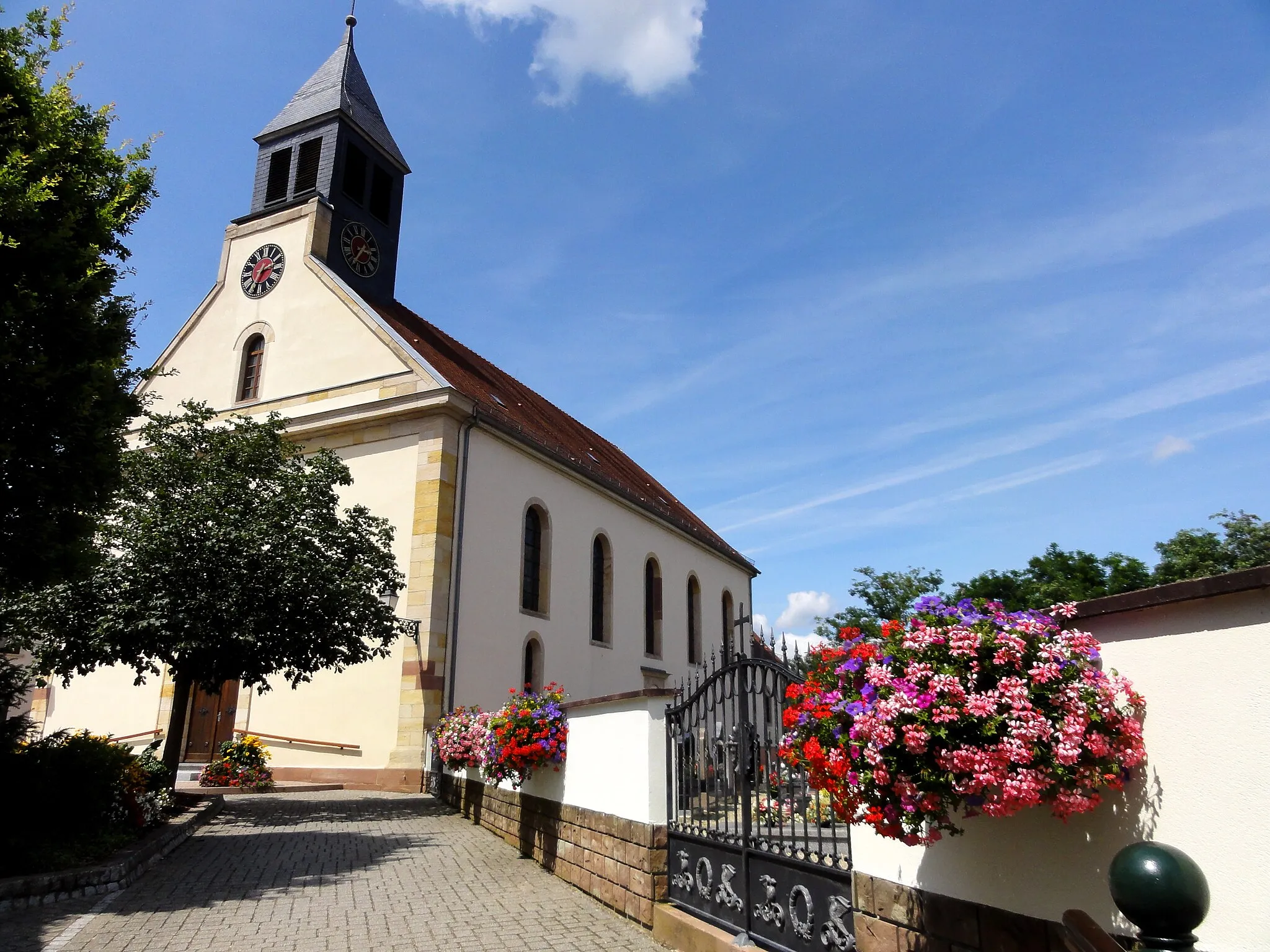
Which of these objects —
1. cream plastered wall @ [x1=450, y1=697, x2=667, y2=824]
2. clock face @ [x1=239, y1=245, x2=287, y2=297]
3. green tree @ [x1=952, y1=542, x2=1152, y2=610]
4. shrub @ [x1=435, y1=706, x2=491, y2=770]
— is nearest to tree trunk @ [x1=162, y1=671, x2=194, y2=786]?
shrub @ [x1=435, y1=706, x2=491, y2=770]

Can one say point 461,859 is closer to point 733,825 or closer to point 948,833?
point 733,825

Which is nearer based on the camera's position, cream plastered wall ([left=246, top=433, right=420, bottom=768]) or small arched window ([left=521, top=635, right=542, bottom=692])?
cream plastered wall ([left=246, top=433, right=420, bottom=768])

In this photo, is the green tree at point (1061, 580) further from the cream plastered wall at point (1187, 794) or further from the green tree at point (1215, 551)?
the cream plastered wall at point (1187, 794)

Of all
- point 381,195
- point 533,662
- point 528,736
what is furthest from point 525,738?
point 381,195

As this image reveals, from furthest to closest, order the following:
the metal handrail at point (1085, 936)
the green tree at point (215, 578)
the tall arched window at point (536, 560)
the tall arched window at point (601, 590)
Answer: the tall arched window at point (601, 590)
the tall arched window at point (536, 560)
the green tree at point (215, 578)
the metal handrail at point (1085, 936)

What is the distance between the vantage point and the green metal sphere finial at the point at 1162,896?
6.93 feet

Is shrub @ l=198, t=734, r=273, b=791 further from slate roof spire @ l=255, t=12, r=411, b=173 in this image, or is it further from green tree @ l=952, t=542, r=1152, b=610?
green tree @ l=952, t=542, r=1152, b=610

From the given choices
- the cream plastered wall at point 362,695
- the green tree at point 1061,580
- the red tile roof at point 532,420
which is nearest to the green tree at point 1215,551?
the green tree at point 1061,580

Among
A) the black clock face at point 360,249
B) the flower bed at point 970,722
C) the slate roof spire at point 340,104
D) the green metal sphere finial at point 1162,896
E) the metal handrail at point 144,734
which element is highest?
the slate roof spire at point 340,104

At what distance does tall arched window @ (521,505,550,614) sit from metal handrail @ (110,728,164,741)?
8.08 m

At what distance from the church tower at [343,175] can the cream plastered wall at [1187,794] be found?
68.5 feet

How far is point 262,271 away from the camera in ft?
71.8

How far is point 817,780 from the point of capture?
151 inches

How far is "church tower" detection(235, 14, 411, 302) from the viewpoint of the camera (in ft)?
72.8
